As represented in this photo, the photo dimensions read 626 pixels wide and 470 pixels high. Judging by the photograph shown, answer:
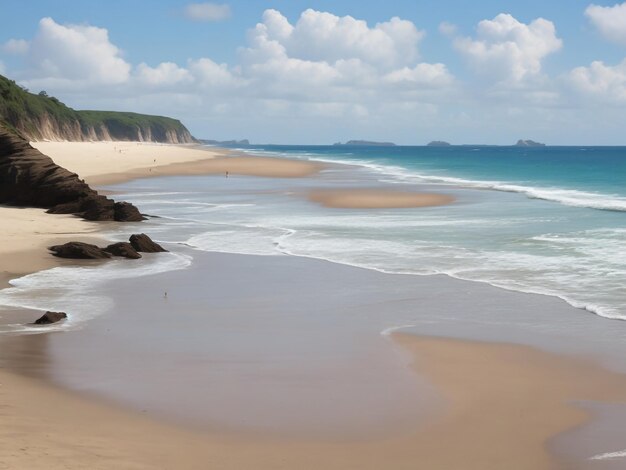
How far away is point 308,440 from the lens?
895cm

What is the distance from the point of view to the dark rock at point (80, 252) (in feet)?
69.2

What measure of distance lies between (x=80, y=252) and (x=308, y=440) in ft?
44.6

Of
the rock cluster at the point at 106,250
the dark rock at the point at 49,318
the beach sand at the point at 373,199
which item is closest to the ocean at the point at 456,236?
the beach sand at the point at 373,199

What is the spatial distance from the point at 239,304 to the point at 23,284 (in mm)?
4882

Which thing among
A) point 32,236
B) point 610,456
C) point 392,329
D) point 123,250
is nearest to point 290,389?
point 392,329

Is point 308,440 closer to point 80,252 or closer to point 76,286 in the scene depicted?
point 76,286

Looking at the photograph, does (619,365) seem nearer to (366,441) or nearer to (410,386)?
(410,386)

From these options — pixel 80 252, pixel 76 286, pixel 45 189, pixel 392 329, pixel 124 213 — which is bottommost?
pixel 76 286

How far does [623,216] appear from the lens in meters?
34.6

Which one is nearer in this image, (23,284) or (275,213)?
(23,284)

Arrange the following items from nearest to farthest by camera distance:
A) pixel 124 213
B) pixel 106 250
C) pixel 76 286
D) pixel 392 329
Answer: pixel 392 329 < pixel 76 286 < pixel 106 250 < pixel 124 213

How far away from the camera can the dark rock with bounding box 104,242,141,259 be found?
21.6 m

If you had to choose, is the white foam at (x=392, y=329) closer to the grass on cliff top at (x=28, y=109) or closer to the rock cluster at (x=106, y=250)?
the rock cluster at (x=106, y=250)

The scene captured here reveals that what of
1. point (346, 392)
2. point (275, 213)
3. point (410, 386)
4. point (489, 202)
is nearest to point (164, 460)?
point (346, 392)
